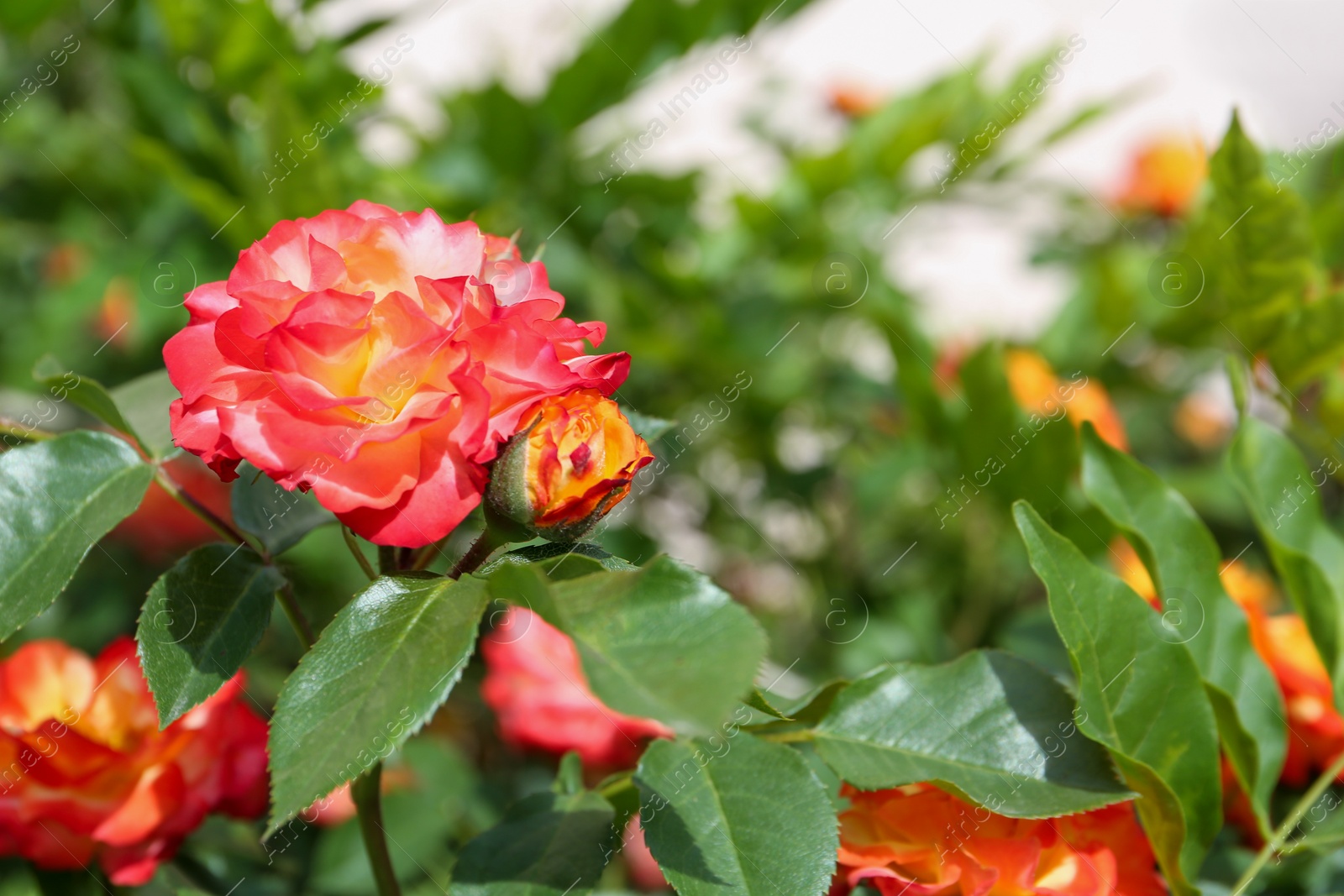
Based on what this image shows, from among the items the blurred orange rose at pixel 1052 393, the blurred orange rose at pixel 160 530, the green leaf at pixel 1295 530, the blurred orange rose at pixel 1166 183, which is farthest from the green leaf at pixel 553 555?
the blurred orange rose at pixel 1166 183

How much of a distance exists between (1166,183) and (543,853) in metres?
1.41

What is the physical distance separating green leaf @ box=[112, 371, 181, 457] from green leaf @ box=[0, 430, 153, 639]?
2cm

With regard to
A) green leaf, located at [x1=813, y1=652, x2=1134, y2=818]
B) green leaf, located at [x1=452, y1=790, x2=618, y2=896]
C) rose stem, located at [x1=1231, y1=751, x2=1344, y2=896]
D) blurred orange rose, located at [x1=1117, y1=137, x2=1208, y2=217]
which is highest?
green leaf, located at [x1=452, y1=790, x2=618, y2=896]

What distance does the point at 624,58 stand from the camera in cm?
89

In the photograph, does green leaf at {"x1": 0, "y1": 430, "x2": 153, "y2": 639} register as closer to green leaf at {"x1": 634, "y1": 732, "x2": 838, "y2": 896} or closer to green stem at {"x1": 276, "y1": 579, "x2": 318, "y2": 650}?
green stem at {"x1": 276, "y1": 579, "x2": 318, "y2": 650}

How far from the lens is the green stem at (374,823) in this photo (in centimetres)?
39

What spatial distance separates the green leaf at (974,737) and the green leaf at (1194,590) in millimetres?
80

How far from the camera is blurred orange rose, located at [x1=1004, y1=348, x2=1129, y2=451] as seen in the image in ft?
2.70

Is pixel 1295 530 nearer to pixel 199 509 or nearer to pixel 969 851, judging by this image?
pixel 969 851

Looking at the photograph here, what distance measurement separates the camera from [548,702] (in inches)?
29.8

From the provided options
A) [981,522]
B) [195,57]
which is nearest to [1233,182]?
[981,522]

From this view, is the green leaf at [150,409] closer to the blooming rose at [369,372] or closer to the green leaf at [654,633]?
the blooming rose at [369,372]

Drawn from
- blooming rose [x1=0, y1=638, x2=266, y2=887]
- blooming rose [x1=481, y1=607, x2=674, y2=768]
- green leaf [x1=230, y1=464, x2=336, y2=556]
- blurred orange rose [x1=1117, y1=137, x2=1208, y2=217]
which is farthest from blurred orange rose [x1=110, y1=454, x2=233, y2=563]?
blurred orange rose [x1=1117, y1=137, x2=1208, y2=217]

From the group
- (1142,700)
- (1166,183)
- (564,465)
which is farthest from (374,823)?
(1166,183)
